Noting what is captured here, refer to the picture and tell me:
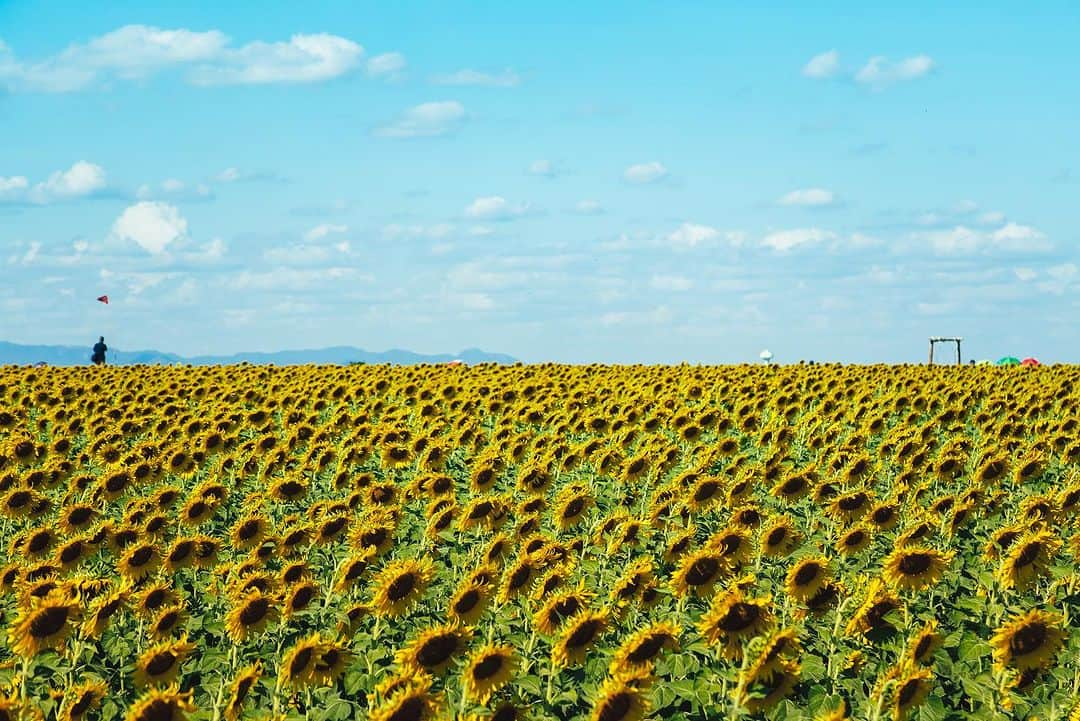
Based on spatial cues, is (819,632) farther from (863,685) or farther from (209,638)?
(209,638)

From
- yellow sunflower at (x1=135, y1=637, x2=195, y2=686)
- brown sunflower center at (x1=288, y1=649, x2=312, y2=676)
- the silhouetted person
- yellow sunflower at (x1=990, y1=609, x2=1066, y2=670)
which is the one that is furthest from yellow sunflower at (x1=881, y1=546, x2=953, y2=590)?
the silhouetted person

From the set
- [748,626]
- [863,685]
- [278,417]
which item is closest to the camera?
[748,626]

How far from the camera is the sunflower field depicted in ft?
25.8

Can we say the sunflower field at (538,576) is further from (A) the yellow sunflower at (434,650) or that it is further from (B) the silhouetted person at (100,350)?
(B) the silhouetted person at (100,350)

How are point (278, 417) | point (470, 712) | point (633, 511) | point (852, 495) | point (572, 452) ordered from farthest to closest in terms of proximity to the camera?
point (278, 417)
point (572, 452)
point (633, 511)
point (852, 495)
point (470, 712)

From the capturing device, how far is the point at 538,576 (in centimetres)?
896

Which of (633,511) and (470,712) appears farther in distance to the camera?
(633,511)

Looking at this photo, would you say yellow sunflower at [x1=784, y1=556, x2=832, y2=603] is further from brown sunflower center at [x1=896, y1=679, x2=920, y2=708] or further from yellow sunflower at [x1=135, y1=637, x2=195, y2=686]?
yellow sunflower at [x1=135, y1=637, x2=195, y2=686]

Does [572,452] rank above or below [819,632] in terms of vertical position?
above

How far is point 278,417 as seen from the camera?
22141mm

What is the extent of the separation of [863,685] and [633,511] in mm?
4772

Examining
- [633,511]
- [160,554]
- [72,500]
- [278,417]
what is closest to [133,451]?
[72,500]

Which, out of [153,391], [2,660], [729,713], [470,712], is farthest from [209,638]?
[153,391]

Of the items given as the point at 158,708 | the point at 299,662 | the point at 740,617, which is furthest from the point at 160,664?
the point at 740,617
